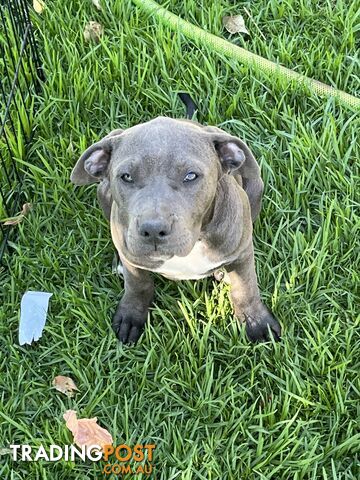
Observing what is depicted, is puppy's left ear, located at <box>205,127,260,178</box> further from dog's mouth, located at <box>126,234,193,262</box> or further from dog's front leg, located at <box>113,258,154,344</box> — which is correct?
dog's front leg, located at <box>113,258,154,344</box>

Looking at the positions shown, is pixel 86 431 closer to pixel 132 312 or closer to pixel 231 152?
pixel 132 312

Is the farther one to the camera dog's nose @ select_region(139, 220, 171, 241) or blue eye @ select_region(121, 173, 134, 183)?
blue eye @ select_region(121, 173, 134, 183)

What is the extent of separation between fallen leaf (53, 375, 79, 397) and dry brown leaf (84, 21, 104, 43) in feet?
7.14

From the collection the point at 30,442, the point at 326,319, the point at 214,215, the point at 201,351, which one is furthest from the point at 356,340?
the point at 30,442

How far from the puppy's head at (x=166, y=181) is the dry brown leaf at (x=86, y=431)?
0.87 m

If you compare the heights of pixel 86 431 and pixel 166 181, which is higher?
pixel 166 181

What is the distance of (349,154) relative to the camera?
3.72m

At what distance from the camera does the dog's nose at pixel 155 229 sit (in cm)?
246

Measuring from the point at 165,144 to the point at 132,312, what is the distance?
1.01 metres

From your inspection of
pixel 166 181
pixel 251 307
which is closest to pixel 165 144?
pixel 166 181

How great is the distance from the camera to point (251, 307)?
10.6 ft

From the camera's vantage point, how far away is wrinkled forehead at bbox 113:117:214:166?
257 centimetres

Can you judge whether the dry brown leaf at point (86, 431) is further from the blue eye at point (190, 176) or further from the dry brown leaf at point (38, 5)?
the dry brown leaf at point (38, 5)

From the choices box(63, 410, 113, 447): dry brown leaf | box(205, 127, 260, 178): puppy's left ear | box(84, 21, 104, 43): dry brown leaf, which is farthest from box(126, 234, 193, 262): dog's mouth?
box(84, 21, 104, 43): dry brown leaf
